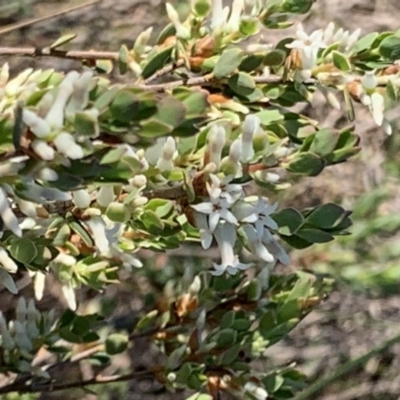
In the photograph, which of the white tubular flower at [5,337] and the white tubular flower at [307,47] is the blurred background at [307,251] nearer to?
the white tubular flower at [5,337]

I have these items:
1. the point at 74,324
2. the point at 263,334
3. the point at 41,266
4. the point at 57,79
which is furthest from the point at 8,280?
the point at 263,334

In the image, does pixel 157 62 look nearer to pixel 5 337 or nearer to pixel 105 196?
pixel 105 196

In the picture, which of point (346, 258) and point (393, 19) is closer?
point (346, 258)

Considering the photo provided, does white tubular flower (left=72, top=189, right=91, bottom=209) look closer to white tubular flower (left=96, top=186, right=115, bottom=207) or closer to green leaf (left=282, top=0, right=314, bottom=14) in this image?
white tubular flower (left=96, top=186, right=115, bottom=207)

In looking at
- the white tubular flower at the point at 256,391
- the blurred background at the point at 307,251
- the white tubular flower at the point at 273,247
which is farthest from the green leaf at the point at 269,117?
A: the blurred background at the point at 307,251

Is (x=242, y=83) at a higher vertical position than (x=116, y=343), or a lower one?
higher

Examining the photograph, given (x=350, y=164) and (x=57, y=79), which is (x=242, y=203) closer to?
(x=57, y=79)

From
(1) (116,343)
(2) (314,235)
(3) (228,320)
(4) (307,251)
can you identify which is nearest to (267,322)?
(3) (228,320)
